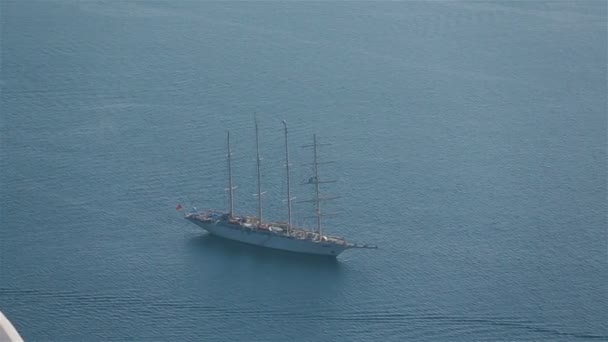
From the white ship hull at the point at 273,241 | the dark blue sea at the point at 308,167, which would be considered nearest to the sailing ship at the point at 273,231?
the white ship hull at the point at 273,241

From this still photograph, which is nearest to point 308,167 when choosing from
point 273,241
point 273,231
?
point 273,231

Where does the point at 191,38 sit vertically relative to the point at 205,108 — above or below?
above

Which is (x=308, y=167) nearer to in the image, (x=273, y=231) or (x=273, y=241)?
(x=273, y=231)

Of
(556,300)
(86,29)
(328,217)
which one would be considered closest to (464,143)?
(328,217)

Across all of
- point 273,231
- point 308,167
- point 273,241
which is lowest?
point 273,241

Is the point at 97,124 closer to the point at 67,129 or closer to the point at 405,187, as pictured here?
the point at 67,129

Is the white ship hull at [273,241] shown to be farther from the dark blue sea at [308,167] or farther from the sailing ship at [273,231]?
the dark blue sea at [308,167]

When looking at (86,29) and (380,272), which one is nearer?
(380,272)
